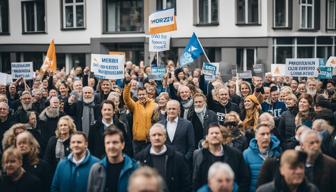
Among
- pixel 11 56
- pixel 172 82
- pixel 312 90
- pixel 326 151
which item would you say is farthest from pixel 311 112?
pixel 11 56

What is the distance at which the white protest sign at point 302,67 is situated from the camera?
17.1 meters

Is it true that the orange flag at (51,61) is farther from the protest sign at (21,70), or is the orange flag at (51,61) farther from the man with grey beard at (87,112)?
the man with grey beard at (87,112)

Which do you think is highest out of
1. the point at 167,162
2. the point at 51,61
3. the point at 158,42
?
the point at 158,42

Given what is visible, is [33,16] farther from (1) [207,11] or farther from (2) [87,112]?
(2) [87,112]

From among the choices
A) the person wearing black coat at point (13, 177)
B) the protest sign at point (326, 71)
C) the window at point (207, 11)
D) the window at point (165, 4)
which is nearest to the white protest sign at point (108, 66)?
the protest sign at point (326, 71)

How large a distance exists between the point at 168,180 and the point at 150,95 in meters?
6.24

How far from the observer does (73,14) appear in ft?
123

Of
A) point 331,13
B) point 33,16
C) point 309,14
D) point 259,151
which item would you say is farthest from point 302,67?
point 33,16

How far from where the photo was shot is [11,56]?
1592 inches

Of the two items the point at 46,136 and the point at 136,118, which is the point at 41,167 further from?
the point at 136,118

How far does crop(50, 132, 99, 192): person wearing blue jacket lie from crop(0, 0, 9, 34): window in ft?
115

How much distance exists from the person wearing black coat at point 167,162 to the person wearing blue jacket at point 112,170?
74cm

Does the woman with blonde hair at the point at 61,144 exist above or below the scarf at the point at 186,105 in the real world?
below

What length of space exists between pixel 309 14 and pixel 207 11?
5.52 m
